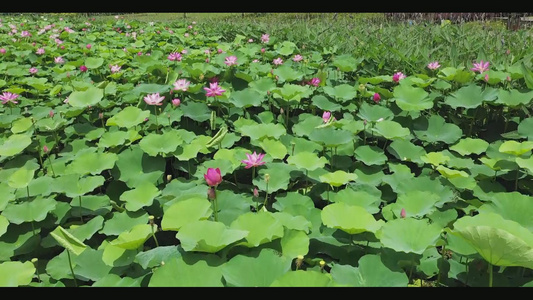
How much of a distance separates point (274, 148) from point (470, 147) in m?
0.94

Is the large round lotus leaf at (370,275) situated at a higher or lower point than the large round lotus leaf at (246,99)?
lower

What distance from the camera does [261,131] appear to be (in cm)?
208

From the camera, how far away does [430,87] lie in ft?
8.66

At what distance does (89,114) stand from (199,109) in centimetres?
73

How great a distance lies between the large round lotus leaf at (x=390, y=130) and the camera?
197cm

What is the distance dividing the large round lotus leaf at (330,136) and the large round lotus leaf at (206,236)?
34.7 inches

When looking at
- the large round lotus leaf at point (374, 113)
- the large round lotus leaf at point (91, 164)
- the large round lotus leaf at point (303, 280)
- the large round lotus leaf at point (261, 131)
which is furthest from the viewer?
the large round lotus leaf at point (374, 113)

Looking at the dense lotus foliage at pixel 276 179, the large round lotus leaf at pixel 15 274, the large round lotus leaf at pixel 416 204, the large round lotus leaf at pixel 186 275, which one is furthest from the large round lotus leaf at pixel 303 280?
the large round lotus leaf at pixel 15 274

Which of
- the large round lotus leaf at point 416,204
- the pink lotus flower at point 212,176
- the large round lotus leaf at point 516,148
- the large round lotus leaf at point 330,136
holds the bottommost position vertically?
the large round lotus leaf at point 416,204

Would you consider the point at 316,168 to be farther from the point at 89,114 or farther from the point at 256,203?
the point at 89,114

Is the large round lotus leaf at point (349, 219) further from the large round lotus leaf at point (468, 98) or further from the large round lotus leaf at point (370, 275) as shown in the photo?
the large round lotus leaf at point (468, 98)

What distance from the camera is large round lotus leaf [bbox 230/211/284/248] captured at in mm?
1193

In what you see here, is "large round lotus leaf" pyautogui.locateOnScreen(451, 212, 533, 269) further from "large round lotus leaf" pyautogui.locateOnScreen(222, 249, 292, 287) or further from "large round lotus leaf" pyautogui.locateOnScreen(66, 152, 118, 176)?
"large round lotus leaf" pyautogui.locateOnScreen(66, 152, 118, 176)

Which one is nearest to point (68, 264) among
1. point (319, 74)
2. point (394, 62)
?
point (319, 74)
